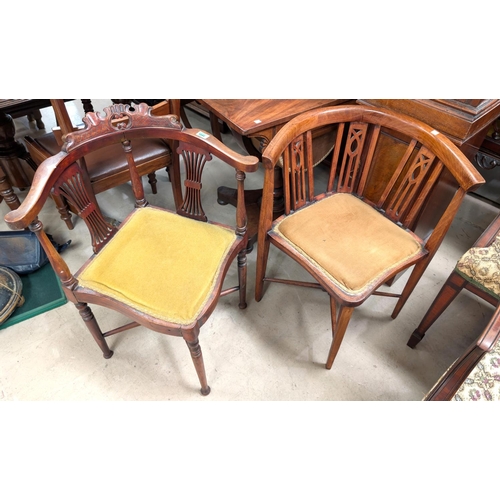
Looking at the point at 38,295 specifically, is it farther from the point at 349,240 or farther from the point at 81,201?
the point at 349,240

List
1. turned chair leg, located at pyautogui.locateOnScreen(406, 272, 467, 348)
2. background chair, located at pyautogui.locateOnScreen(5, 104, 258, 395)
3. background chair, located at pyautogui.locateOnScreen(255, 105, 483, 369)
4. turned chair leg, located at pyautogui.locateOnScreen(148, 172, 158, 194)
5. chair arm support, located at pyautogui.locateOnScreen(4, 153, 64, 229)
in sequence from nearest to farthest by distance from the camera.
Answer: chair arm support, located at pyautogui.locateOnScreen(4, 153, 64, 229), background chair, located at pyautogui.locateOnScreen(5, 104, 258, 395), background chair, located at pyautogui.locateOnScreen(255, 105, 483, 369), turned chair leg, located at pyautogui.locateOnScreen(406, 272, 467, 348), turned chair leg, located at pyautogui.locateOnScreen(148, 172, 158, 194)

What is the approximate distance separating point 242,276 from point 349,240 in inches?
19.8

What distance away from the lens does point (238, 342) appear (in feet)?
5.43

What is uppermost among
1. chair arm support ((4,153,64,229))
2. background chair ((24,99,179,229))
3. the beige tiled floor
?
chair arm support ((4,153,64,229))

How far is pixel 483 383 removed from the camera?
102cm

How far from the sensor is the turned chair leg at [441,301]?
52.9 inches

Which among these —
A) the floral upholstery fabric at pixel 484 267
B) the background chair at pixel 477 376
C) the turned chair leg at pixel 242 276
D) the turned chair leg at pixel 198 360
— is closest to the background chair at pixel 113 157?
the turned chair leg at pixel 242 276

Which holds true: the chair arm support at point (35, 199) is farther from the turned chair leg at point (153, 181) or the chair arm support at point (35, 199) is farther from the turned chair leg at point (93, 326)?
the turned chair leg at point (153, 181)

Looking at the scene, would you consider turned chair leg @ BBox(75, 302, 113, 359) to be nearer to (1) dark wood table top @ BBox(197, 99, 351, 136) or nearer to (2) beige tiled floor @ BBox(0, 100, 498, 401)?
(2) beige tiled floor @ BBox(0, 100, 498, 401)

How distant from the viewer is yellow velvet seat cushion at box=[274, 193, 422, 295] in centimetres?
125

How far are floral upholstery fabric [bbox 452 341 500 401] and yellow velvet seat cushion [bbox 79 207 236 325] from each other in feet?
2.80

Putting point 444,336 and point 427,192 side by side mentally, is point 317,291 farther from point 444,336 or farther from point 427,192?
point 427,192

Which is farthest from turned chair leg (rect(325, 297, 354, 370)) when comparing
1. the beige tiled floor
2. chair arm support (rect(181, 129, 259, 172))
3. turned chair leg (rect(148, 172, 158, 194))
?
turned chair leg (rect(148, 172, 158, 194))

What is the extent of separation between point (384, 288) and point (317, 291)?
379 millimetres
